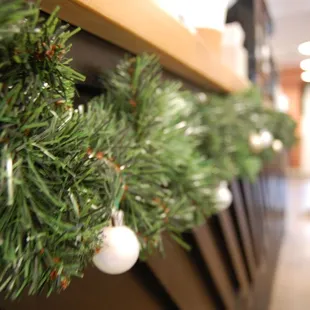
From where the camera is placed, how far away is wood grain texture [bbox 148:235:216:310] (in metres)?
0.47

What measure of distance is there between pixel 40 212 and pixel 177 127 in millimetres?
243

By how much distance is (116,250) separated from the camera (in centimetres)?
26

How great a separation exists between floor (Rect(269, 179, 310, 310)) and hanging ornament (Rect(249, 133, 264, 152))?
1.05ft

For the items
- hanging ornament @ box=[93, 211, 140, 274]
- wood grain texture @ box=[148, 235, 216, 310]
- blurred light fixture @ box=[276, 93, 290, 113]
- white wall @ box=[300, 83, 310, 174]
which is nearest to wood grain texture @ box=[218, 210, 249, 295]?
wood grain texture @ box=[148, 235, 216, 310]

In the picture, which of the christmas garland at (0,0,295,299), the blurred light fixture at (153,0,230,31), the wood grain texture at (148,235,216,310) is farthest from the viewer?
the blurred light fixture at (153,0,230,31)

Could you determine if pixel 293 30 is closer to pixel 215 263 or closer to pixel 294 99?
pixel 215 263

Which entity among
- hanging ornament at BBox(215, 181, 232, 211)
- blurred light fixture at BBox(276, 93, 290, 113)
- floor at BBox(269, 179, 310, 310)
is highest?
blurred light fixture at BBox(276, 93, 290, 113)

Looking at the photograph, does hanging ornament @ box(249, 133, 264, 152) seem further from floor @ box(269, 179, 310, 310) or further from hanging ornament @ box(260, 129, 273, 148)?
floor @ box(269, 179, 310, 310)

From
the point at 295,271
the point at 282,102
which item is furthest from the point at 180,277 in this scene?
the point at 282,102

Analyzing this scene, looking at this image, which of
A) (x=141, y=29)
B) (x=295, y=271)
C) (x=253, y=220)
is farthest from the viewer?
(x=253, y=220)

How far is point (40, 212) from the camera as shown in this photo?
0.18m

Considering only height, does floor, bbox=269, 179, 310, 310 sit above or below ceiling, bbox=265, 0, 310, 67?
below

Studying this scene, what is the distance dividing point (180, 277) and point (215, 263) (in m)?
0.16

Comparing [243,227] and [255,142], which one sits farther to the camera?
[243,227]
